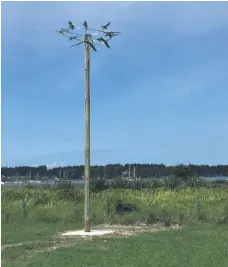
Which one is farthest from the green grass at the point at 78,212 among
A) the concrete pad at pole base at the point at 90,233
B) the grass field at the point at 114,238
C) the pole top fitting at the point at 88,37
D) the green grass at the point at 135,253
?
the pole top fitting at the point at 88,37

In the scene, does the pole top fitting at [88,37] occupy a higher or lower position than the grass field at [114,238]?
higher

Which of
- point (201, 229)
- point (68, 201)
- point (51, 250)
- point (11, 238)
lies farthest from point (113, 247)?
point (68, 201)

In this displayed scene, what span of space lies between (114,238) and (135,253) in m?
2.76

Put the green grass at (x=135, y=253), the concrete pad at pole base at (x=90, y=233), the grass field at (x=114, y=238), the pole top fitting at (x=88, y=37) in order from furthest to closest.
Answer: the pole top fitting at (x=88, y=37)
the concrete pad at pole base at (x=90, y=233)
the grass field at (x=114, y=238)
the green grass at (x=135, y=253)

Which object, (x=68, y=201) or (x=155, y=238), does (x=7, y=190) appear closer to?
(x=68, y=201)

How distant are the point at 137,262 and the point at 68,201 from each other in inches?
567

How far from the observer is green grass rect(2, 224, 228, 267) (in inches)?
379

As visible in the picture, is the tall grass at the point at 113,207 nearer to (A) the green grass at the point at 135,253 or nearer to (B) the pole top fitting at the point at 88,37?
(A) the green grass at the point at 135,253

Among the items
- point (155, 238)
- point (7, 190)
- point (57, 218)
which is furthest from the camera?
point (7, 190)

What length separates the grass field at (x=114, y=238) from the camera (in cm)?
1009

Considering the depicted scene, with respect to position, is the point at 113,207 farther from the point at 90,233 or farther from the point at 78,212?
the point at 90,233

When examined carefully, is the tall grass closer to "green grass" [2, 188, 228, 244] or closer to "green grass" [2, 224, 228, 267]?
"green grass" [2, 188, 228, 244]

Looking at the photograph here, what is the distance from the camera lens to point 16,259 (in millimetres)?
10312

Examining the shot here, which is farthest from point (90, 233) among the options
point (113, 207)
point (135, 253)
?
point (113, 207)
